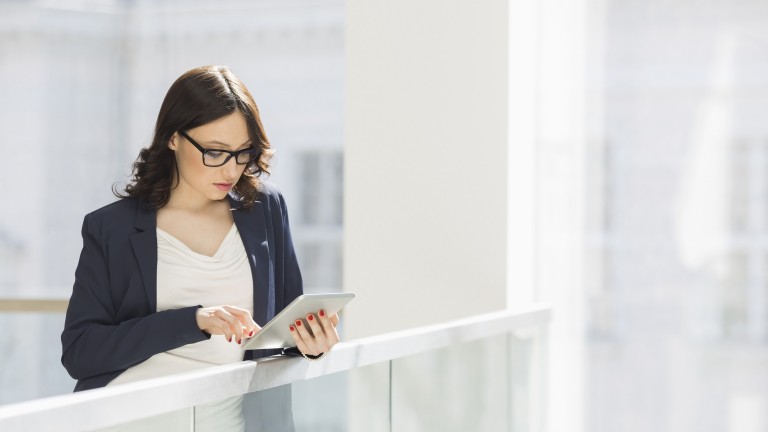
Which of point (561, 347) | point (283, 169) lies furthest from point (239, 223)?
point (283, 169)

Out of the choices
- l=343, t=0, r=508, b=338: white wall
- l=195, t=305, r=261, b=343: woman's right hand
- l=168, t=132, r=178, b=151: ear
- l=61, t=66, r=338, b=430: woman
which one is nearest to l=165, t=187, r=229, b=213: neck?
l=61, t=66, r=338, b=430: woman

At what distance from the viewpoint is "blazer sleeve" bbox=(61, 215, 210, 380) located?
1.90m

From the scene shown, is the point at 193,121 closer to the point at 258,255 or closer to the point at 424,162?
the point at 258,255

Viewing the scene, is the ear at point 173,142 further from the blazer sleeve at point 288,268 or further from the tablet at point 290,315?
the tablet at point 290,315

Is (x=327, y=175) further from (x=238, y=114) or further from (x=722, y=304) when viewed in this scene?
(x=238, y=114)

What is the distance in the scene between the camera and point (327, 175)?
530cm

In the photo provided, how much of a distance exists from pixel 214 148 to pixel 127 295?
34 centimetres

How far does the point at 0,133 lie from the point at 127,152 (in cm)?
70

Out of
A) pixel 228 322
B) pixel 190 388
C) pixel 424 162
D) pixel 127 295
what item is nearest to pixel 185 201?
pixel 127 295

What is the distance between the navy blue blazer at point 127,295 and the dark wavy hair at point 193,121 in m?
0.04

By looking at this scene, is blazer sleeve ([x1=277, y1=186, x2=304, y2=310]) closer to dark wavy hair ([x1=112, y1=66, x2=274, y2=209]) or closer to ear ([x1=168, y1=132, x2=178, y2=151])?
dark wavy hair ([x1=112, y1=66, x2=274, y2=209])

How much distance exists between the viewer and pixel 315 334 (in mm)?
1902

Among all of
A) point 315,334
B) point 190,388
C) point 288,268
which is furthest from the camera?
point 288,268

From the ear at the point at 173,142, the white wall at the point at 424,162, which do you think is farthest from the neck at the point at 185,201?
the white wall at the point at 424,162
